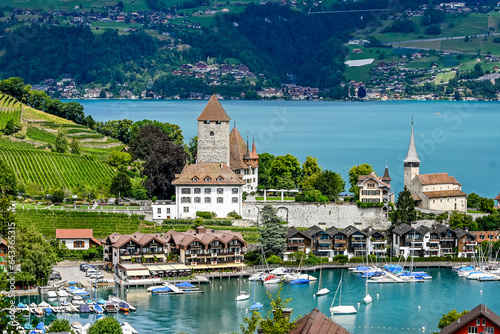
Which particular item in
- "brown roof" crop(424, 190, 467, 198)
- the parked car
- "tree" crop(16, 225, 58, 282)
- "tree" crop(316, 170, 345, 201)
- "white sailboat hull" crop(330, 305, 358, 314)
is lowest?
"white sailboat hull" crop(330, 305, 358, 314)

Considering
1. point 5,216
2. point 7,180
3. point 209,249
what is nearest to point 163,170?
point 7,180

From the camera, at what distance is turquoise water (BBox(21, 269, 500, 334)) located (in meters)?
45.5

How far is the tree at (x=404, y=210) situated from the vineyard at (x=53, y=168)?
21466 millimetres

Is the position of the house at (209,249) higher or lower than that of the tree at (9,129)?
lower

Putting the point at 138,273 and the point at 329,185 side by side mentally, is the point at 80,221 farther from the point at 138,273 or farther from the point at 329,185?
the point at 329,185

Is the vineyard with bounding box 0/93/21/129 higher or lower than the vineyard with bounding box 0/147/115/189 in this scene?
higher

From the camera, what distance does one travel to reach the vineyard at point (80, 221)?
58750 millimetres

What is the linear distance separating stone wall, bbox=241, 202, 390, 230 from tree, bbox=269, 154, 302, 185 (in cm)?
625

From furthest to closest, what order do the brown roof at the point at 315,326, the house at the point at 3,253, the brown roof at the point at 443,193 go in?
the brown roof at the point at 443,193 → the house at the point at 3,253 → the brown roof at the point at 315,326

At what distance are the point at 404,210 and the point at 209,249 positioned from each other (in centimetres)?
1416

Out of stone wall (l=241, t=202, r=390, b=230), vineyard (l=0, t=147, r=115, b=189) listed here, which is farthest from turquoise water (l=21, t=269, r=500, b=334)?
vineyard (l=0, t=147, r=115, b=189)

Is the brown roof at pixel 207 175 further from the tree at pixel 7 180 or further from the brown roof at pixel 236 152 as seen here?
the tree at pixel 7 180

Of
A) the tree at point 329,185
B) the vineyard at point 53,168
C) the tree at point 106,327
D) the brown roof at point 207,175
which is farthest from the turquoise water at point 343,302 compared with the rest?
the vineyard at point 53,168

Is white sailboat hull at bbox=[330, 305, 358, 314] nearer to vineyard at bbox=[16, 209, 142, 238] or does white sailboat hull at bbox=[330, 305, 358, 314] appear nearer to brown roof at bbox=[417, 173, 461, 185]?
vineyard at bbox=[16, 209, 142, 238]
